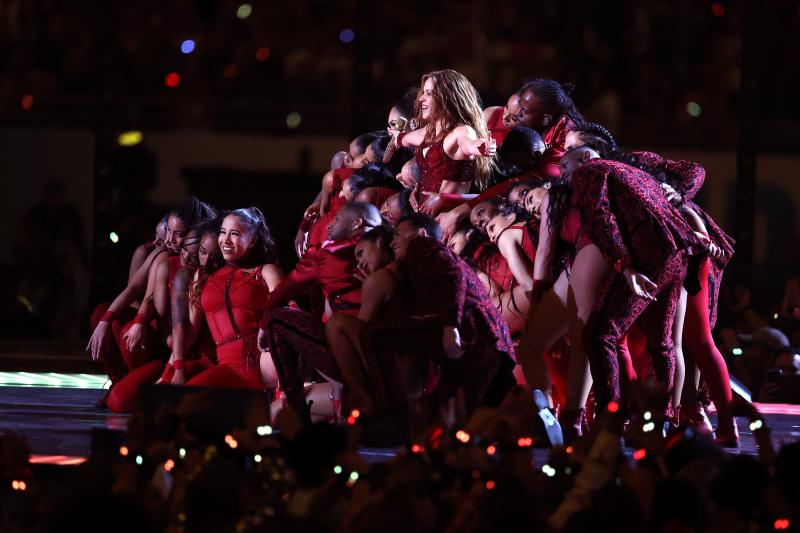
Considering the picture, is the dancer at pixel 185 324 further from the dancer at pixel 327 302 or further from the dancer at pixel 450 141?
the dancer at pixel 450 141

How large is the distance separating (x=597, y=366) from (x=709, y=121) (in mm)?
6753

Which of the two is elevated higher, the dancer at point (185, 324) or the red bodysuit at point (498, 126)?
the red bodysuit at point (498, 126)

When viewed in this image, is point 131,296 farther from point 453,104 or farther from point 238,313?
point 453,104

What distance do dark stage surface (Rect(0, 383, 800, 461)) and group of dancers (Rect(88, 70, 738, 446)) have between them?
200mm

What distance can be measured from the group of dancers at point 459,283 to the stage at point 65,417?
203 mm

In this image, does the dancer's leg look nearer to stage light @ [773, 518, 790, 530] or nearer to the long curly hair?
the long curly hair

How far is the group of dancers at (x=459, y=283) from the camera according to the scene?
5.00 m

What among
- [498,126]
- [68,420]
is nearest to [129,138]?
[498,126]

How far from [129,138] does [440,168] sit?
535cm

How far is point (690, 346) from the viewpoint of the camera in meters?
5.42

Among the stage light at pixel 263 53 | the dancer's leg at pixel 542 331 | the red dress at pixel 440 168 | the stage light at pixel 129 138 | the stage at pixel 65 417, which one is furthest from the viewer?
the stage light at pixel 263 53

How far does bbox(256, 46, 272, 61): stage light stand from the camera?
1180 cm

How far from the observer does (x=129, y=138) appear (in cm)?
1095

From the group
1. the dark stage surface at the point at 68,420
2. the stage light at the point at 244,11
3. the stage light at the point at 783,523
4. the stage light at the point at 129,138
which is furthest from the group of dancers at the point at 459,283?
the stage light at the point at 244,11
